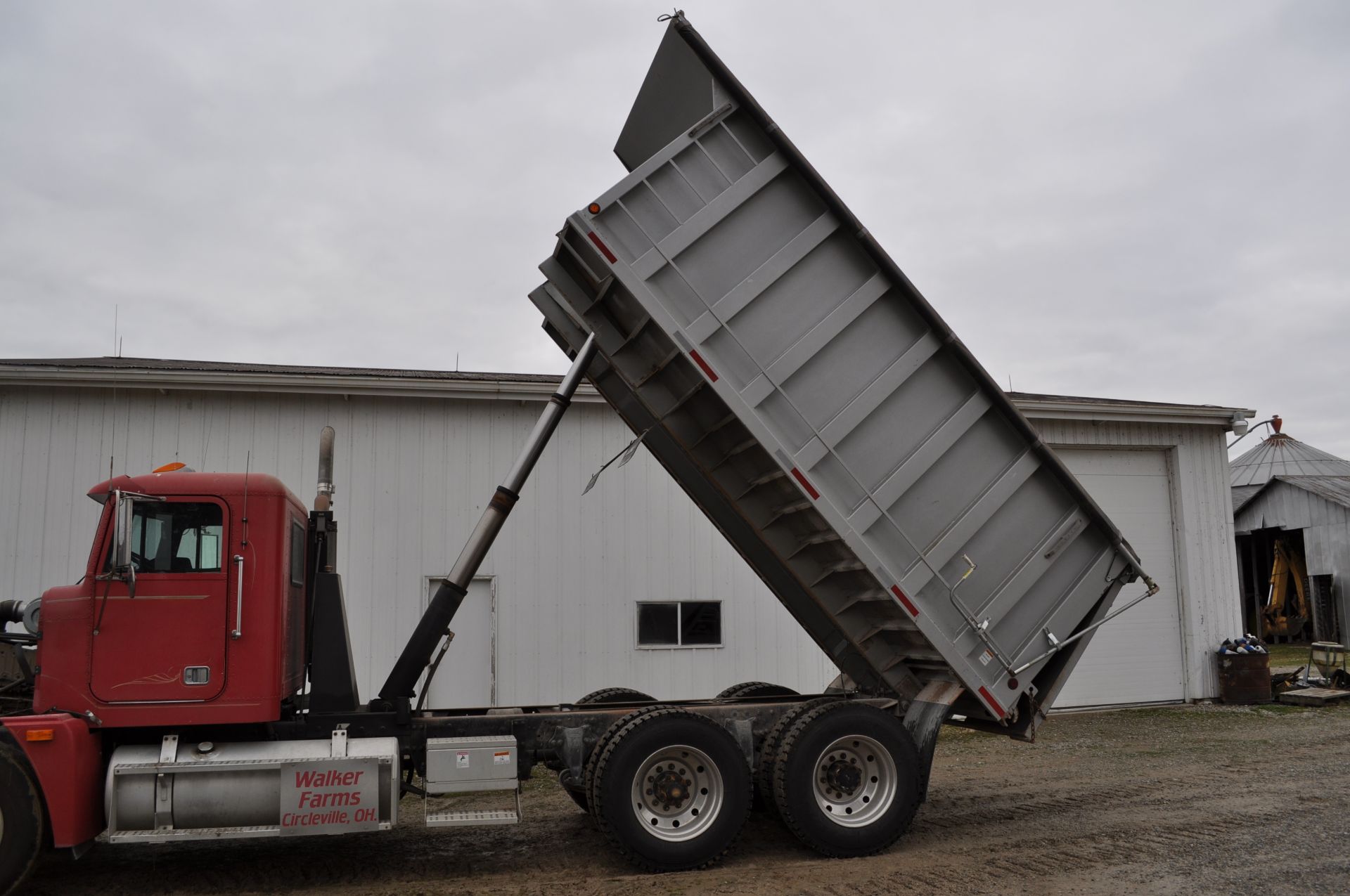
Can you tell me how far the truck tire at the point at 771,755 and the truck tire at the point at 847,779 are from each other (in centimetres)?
8

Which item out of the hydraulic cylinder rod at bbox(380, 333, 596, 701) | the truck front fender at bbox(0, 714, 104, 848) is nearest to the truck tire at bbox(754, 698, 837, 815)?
the hydraulic cylinder rod at bbox(380, 333, 596, 701)

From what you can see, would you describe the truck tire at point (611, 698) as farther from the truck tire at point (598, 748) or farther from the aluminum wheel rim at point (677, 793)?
the aluminum wheel rim at point (677, 793)

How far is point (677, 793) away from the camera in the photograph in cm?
675

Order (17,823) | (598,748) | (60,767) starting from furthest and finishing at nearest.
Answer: (598,748)
(60,767)
(17,823)

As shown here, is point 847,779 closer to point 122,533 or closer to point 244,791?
point 244,791

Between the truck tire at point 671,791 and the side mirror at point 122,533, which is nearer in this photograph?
the side mirror at point 122,533

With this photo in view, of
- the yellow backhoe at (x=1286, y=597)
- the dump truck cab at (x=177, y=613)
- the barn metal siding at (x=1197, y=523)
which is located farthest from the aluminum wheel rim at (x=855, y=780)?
the yellow backhoe at (x=1286, y=597)

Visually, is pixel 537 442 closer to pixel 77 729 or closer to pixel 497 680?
pixel 77 729

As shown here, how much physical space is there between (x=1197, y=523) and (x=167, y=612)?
14.2m

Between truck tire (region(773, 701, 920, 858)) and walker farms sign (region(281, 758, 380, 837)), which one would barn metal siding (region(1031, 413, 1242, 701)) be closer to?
truck tire (region(773, 701, 920, 858))

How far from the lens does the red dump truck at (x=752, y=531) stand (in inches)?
245

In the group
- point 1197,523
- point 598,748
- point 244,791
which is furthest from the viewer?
point 1197,523

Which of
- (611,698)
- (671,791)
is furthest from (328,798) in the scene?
(611,698)

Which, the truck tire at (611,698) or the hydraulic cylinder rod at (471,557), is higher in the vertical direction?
the hydraulic cylinder rod at (471,557)
